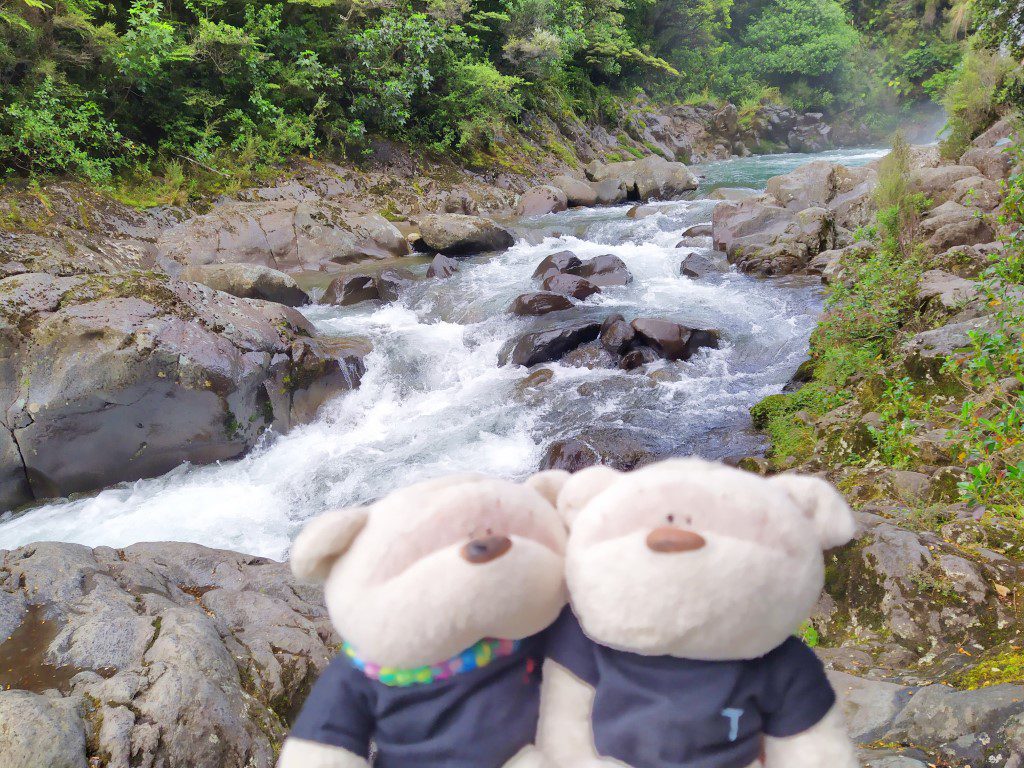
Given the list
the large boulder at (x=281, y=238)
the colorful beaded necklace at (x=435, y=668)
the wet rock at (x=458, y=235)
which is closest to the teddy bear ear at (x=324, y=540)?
the colorful beaded necklace at (x=435, y=668)

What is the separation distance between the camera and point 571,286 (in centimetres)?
991

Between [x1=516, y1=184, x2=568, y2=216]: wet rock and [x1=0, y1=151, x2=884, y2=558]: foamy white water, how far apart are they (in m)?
6.23

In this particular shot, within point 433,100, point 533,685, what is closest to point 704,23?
point 433,100

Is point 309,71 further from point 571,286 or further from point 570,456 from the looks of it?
point 570,456

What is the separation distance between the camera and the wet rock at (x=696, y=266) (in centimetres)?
1082

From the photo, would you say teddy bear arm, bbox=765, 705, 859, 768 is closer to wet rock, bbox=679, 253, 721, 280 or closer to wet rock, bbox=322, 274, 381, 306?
wet rock, bbox=322, 274, 381, 306

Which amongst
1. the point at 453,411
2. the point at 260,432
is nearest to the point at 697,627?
the point at 260,432

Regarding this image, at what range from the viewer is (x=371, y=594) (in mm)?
1027

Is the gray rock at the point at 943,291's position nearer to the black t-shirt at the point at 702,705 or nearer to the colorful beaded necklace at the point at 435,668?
the black t-shirt at the point at 702,705

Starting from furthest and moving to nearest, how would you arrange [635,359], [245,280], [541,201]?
[541,201] < [245,280] < [635,359]

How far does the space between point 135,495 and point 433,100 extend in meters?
15.1

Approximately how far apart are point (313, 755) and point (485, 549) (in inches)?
19.0

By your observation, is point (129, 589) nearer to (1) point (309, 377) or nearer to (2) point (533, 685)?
(2) point (533, 685)

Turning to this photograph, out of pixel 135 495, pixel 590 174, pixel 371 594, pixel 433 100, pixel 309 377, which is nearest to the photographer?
pixel 371 594
